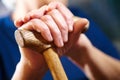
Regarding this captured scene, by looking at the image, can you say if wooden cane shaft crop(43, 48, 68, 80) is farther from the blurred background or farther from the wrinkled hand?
the blurred background

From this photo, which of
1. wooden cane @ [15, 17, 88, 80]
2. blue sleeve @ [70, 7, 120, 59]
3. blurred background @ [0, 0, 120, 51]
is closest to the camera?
wooden cane @ [15, 17, 88, 80]

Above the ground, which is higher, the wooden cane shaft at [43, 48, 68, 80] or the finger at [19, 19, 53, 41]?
the finger at [19, 19, 53, 41]

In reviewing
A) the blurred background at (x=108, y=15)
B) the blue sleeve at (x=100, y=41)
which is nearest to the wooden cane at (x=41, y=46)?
the blue sleeve at (x=100, y=41)

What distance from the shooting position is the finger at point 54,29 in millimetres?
309

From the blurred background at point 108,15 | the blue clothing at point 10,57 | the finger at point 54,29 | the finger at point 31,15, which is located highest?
the finger at point 31,15

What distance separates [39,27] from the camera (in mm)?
305

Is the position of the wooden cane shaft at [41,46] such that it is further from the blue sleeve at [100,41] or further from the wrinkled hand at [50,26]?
the blue sleeve at [100,41]

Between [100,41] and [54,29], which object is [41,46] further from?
[100,41]

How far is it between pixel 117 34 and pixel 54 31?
859 millimetres

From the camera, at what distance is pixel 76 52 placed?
43 cm

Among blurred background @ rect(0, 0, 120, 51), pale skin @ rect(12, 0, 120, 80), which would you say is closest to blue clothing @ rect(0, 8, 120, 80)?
pale skin @ rect(12, 0, 120, 80)

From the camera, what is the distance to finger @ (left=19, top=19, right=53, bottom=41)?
304 millimetres

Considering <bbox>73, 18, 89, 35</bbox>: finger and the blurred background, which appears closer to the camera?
<bbox>73, 18, 89, 35</bbox>: finger

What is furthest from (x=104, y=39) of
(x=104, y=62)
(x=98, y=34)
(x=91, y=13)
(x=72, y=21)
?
(x=91, y=13)
